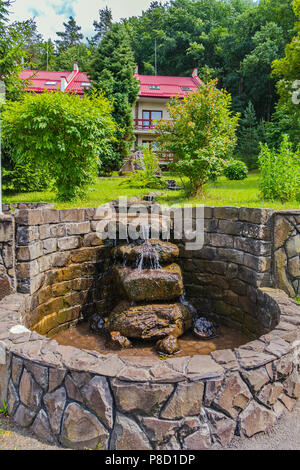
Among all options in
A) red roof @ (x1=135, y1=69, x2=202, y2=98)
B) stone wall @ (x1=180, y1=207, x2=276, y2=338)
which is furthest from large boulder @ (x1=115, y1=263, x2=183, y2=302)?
red roof @ (x1=135, y1=69, x2=202, y2=98)

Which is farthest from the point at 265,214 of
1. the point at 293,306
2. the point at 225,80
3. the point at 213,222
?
the point at 225,80

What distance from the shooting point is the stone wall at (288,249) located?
4234mm

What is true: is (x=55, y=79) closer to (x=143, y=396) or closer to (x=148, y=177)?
(x=148, y=177)

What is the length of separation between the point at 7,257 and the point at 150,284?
187 centimetres

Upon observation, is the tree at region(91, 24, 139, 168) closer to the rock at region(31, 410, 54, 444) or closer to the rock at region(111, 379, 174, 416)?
the rock at region(31, 410, 54, 444)

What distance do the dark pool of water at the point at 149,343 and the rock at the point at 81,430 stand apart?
1592mm

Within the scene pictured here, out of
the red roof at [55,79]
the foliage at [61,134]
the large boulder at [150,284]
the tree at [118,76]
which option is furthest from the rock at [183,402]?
the red roof at [55,79]

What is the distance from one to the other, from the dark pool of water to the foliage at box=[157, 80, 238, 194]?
13.0 ft

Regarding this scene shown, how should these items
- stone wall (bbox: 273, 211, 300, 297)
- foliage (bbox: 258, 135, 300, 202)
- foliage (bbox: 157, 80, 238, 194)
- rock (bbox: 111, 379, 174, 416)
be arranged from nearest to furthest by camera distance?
rock (bbox: 111, 379, 174, 416) → stone wall (bbox: 273, 211, 300, 297) → foliage (bbox: 258, 135, 300, 202) → foliage (bbox: 157, 80, 238, 194)

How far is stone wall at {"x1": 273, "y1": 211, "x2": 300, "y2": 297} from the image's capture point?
167 inches

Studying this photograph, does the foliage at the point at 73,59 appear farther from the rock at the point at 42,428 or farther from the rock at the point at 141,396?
the rock at the point at 141,396

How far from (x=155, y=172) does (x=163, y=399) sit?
30.2 ft

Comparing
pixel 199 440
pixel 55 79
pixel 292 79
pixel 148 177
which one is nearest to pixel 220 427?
pixel 199 440
